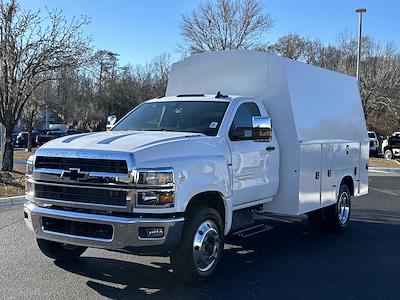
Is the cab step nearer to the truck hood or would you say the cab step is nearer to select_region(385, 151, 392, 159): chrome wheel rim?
the truck hood

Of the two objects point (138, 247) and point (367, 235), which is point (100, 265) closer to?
point (138, 247)

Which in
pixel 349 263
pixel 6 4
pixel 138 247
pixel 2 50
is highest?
pixel 6 4

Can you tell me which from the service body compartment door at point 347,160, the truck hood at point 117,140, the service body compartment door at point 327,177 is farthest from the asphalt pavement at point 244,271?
the truck hood at point 117,140

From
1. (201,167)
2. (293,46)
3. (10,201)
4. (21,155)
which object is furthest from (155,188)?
(293,46)

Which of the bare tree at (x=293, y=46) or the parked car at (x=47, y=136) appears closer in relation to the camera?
the parked car at (x=47, y=136)

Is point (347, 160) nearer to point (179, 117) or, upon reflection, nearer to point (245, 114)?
point (245, 114)

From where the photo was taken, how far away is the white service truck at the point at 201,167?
202 inches

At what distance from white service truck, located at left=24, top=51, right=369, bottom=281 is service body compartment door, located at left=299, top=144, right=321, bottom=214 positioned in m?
0.02

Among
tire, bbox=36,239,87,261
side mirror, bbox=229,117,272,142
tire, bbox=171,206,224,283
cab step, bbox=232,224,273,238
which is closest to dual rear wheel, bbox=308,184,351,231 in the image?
cab step, bbox=232,224,273,238

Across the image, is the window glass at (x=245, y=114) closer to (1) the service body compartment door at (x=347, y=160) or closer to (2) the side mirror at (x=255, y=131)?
(2) the side mirror at (x=255, y=131)

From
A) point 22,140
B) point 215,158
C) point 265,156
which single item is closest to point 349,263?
point 265,156

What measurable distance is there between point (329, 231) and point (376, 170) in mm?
15777

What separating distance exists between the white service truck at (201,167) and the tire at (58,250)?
0.06 feet

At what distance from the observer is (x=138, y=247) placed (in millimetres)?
5094
